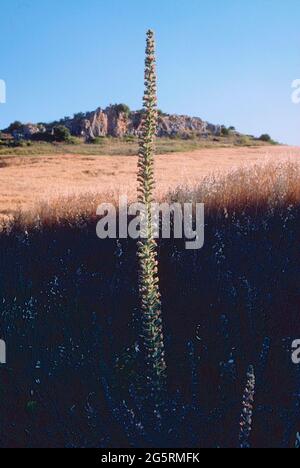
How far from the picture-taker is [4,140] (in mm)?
59438

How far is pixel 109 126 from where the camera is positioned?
7512 cm

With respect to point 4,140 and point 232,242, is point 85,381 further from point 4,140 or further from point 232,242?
point 4,140

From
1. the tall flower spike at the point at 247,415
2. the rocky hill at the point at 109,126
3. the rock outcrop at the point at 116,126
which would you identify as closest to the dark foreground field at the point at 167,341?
the tall flower spike at the point at 247,415

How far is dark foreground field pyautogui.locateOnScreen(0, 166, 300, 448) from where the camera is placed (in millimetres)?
2934

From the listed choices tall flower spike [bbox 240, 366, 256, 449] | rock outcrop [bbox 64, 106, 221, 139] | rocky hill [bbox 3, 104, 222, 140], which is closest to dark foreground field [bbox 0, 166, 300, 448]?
tall flower spike [bbox 240, 366, 256, 449]

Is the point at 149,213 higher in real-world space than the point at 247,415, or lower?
higher

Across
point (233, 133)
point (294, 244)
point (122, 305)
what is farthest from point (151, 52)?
point (233, 133)

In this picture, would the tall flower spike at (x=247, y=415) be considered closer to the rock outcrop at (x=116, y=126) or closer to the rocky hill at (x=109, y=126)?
the rocky hill at (x=109, y=126)

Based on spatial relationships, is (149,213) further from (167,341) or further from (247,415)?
(167,341)

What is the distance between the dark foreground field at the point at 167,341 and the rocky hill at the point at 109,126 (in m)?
60.7

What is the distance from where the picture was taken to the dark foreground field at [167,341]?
2.93 metres

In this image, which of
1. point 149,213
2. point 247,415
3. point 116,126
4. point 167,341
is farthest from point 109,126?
point 247,415

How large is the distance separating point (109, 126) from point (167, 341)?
72.9 meters
